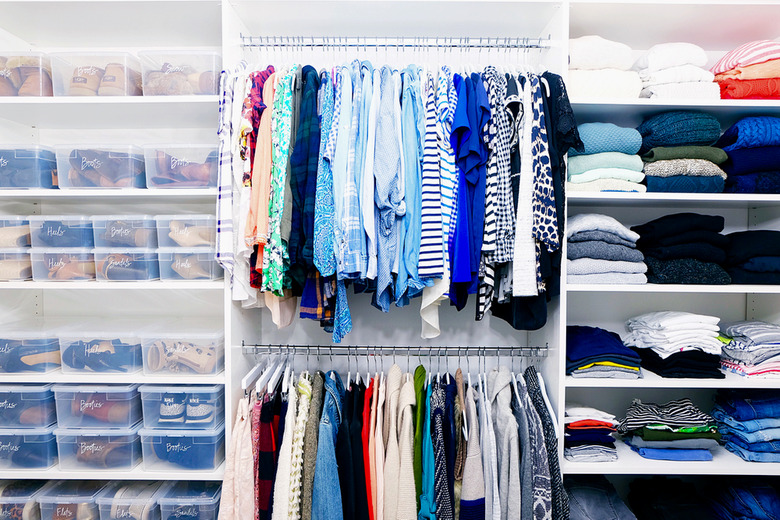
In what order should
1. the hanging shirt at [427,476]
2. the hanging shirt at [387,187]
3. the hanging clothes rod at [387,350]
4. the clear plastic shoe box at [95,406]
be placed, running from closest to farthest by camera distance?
the hanging shirt at [387,187]
the hanging shirt at [427,476]
the clear plastic shoe box at [95,406]
the hanging clothes rod at [387,350]

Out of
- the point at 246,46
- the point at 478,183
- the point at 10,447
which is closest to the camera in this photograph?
the point at 478,183

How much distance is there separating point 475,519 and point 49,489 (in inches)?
64.9

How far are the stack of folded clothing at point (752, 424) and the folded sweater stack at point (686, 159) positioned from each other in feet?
2.82

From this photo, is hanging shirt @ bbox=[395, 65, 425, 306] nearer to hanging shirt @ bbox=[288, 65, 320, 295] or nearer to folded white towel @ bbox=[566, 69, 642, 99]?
hanging shirt @ bbox=[288, 65, 320, 295]

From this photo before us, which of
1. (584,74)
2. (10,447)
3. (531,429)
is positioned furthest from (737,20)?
(10,447)

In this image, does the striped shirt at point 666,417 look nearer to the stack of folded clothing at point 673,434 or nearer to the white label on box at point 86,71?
the stack of folded clothing at point 673,434

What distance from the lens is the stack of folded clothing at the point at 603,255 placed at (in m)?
1.71

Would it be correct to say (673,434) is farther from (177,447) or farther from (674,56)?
(177,447)

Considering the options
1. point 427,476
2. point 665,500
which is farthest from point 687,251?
point 427,476

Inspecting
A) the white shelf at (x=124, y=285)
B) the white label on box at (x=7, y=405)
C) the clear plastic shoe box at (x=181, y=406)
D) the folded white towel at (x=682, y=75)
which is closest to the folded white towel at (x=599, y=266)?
the folded white towel at (x=682, y=75)

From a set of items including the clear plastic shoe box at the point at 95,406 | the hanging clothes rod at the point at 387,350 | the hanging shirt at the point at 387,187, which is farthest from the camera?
the hanging clothes rod at the point at 387,350

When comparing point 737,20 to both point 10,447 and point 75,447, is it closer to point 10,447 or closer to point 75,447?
point 75,447

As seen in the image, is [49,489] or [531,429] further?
[49,489]

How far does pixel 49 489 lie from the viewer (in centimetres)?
176
